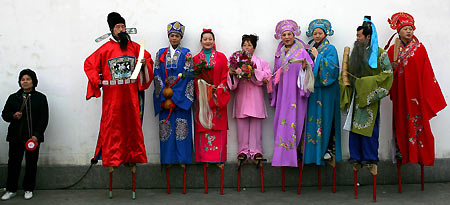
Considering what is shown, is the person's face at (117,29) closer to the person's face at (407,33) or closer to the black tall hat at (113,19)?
the black tall hat at (113,19)

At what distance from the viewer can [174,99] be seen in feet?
17.2

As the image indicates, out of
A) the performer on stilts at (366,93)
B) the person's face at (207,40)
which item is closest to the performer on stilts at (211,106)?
the person's face at (207,40)

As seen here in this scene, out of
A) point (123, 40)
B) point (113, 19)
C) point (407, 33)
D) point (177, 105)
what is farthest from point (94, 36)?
point (407, 33)

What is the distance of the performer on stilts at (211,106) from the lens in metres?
5.30

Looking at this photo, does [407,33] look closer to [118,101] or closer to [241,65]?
[241,65]

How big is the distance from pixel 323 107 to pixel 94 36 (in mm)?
2961

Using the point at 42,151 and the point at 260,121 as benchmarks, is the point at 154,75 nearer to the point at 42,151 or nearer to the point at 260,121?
the point at 260,121

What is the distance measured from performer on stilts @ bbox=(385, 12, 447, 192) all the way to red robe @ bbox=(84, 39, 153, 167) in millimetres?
2937

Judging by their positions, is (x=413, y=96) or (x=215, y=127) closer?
(x=413, y=96)

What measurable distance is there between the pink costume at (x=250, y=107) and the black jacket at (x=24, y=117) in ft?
7.40

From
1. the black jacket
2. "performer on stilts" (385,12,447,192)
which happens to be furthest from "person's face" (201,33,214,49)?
"performer on stilts" (385,12,447,192)

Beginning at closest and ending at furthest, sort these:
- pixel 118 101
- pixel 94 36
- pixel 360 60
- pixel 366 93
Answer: pixel 366 93 → pixel 360 60 → pixel 118 101 → pixel 94 36

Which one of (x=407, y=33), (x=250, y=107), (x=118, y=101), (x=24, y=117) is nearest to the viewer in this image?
(x=118, y=101)

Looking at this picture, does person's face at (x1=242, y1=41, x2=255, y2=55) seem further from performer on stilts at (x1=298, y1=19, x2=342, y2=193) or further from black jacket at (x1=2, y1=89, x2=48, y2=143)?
black jacket at (x1=2, y1=89, x2=48, y2=143)
